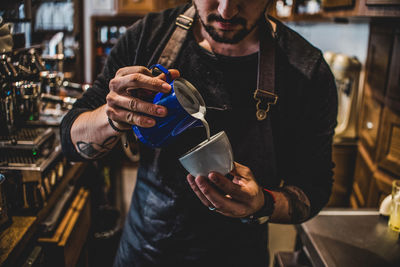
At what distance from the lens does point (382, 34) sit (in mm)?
2143

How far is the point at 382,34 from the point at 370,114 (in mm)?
491

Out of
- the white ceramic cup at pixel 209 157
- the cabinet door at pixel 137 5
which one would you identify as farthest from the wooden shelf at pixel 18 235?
the cabinet door at pixel 137 5

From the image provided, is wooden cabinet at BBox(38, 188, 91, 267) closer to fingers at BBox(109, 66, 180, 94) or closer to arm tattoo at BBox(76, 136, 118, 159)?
arm tattoo at BBox(76, 136, 118, 159)

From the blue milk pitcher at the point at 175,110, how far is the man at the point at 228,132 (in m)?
0.24

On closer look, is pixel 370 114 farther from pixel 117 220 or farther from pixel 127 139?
pixel 117 220

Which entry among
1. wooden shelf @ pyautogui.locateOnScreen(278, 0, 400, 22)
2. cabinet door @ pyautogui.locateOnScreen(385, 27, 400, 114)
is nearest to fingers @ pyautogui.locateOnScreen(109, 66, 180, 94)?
wooden shelf @ pyautogui.locateOnScreen(278, 0, 400, 22)

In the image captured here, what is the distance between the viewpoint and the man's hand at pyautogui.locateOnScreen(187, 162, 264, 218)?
85 cm

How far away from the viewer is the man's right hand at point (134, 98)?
85 centimetres

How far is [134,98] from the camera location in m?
0.88

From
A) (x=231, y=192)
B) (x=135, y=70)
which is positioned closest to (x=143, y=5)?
(x=135, y=70)

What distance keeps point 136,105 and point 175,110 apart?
0.10 m

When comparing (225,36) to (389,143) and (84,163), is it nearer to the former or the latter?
(389,143)

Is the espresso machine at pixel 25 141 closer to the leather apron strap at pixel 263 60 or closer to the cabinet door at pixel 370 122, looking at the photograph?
the leather apron strap at pixel 263 60

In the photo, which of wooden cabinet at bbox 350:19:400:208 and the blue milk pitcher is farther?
wooden cabinet at bbox 350:19:400:208
